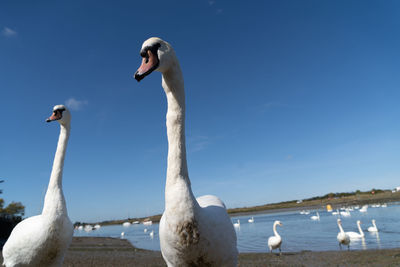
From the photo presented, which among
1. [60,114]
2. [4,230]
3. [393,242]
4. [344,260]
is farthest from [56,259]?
[4,230]

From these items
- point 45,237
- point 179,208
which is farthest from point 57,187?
point 179,208

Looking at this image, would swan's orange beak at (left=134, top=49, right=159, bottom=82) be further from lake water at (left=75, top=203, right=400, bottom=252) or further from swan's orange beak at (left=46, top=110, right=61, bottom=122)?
lake water at (left=75, top=203, right=400, bottom=252)

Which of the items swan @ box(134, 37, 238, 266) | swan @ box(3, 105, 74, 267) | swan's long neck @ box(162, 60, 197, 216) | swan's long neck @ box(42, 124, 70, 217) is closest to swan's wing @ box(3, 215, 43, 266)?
swan @ box(3, 105, 74, 267)

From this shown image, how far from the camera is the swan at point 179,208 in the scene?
96.4 inches

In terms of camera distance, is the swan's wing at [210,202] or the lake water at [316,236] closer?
the swan's wing at [210,202]

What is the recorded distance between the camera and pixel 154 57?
264cm

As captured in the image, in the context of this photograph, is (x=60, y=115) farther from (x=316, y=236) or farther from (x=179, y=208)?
(x=316, y=236)

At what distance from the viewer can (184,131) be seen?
116 inches

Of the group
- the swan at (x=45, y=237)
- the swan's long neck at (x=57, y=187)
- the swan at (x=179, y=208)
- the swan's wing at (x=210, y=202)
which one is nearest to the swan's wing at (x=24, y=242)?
the swan at (x=45, y=237)

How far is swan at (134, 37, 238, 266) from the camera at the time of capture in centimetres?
245

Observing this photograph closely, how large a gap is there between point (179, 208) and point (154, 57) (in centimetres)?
154

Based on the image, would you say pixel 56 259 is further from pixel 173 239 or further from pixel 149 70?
pixel 149 70

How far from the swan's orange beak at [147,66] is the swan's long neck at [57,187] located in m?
3.75

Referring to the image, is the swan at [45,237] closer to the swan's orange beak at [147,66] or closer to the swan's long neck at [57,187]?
the swan's long neck at [57,187]
